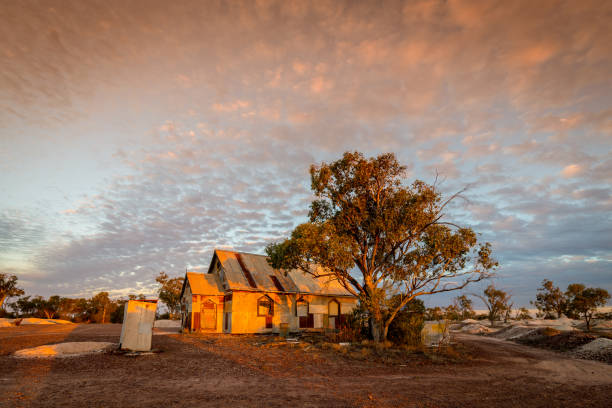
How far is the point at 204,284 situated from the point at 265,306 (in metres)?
5.92

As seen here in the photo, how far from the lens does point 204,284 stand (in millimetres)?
29156

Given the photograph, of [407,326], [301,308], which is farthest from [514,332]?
[301,308]

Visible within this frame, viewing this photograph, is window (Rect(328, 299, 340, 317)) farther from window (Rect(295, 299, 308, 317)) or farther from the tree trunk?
the tree trunk

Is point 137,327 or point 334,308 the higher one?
point 137,327

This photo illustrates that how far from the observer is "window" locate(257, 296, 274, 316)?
2838 centimetres

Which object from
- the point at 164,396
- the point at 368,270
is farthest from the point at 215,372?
the point at 368,270

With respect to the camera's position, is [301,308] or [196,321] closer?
[196,321]

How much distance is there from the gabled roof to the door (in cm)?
293

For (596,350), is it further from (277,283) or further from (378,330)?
(277,283)

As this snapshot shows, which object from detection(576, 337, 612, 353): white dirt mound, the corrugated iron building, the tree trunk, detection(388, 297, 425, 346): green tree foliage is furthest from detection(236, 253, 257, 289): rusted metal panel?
detection(576, 337, 612, 353): white dirt mound

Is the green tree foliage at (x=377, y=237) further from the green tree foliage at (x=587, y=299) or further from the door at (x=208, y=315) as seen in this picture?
the green tree foliage at (x=587, y=299)

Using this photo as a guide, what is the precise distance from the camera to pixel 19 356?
13.3 m

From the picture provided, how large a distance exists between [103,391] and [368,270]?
50.5 ft

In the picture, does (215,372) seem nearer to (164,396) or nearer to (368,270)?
(164,396)
